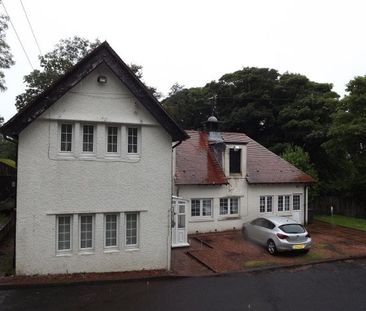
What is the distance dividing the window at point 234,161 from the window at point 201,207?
259 cm

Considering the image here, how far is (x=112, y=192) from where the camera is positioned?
510 inches

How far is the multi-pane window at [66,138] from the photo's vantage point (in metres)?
12.6

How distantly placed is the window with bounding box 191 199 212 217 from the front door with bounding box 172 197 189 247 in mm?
3112

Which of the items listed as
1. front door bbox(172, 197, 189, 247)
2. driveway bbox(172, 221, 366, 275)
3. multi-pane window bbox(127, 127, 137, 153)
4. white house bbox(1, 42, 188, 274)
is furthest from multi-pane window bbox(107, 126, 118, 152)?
front door bbox(172, 197, 189, 247)

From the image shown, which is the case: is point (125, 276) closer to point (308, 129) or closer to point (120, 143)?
point (120, 143)

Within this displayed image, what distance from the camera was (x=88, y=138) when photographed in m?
12.9

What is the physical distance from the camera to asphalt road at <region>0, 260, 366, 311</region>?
1034cm

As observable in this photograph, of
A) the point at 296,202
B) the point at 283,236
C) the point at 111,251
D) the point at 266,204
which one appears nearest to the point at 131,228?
the point at 111,251

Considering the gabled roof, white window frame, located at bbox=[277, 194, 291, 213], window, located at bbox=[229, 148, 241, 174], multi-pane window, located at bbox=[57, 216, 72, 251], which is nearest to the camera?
the gabled roof

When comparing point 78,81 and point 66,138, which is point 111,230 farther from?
point 78,81

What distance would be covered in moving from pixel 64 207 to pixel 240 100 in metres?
32.6

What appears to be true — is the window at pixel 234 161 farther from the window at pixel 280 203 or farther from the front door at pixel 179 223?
the front door at pixel 179 223

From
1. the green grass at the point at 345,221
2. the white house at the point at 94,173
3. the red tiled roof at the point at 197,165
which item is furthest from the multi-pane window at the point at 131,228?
the green grass at the point at 345,221

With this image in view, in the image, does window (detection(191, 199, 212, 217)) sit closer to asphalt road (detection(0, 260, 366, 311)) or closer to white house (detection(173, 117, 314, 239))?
white house (detection(173, 117, 314, 239))
